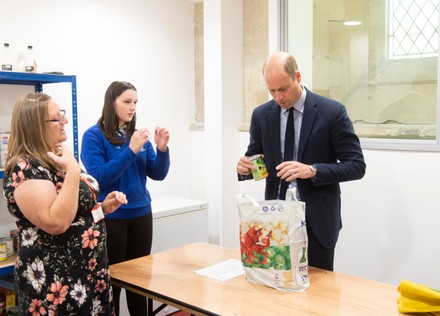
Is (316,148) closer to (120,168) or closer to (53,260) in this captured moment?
(120,168)

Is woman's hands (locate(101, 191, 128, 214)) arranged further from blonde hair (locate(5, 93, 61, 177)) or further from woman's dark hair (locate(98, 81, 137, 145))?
woman's dark hair (locate(98, 81, 137, 145))

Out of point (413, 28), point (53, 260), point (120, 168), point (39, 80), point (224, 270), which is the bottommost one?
point (224, 270)

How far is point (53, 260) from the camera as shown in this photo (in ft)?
5.62

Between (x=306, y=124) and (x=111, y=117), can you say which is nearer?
(x=306, y=124)

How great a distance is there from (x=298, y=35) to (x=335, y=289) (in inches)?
96.0

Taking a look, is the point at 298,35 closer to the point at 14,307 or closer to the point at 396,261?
the point at 396,261

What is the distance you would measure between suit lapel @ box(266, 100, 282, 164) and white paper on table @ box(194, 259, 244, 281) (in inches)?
20.3

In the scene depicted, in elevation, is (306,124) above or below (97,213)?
above

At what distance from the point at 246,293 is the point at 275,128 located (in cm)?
81

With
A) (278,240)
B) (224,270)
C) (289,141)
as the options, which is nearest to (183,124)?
(289,141)

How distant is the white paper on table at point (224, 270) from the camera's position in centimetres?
193

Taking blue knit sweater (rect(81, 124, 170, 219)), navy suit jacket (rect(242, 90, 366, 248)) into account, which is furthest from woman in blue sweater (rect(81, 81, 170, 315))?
navy suit jacket (rect(242, 90, 366, 248))

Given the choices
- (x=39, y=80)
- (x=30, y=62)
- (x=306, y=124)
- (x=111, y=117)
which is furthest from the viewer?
(x=30, y=62)

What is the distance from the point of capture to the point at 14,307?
9.00 ft
